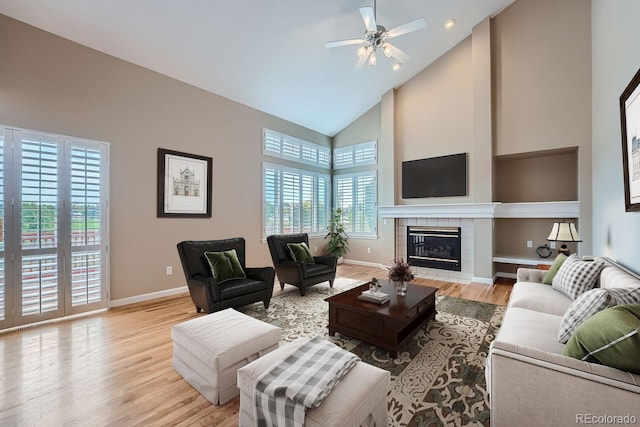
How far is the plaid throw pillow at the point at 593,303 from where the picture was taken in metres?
1.53

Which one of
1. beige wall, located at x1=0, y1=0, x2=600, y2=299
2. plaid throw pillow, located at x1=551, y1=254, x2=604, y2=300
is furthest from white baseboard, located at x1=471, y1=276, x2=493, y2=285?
plaid throw pillow, located at x1=551, y1=254, x2=604, y2=300

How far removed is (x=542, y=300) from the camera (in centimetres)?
248

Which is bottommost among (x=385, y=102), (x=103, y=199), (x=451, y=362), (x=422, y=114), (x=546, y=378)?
(x=451, y=362)

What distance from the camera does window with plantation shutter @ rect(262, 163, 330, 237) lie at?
5.76 metres

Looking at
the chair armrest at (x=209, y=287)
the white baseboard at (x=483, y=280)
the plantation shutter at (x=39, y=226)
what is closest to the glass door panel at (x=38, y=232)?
the plantation shutter at (x=39, y=226)

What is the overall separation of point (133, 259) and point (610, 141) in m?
6.14

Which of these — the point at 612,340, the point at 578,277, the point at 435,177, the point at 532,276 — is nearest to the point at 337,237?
the point at 435,177

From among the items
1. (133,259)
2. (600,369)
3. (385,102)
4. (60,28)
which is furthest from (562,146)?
(60,28)

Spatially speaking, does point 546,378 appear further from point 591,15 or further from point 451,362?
point 591,15

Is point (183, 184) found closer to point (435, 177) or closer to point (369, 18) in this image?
point (369, 18)

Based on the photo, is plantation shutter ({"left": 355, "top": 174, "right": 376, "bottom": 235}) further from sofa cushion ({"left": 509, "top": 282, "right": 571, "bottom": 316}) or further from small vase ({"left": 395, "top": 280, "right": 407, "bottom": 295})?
sofa cushion ({"left": 509, "top": 282, "right": 571, "bottom": 316})

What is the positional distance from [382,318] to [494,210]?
3.70m

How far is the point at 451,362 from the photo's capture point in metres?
2.33

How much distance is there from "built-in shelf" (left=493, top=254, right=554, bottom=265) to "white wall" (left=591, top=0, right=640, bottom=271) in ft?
3.02
